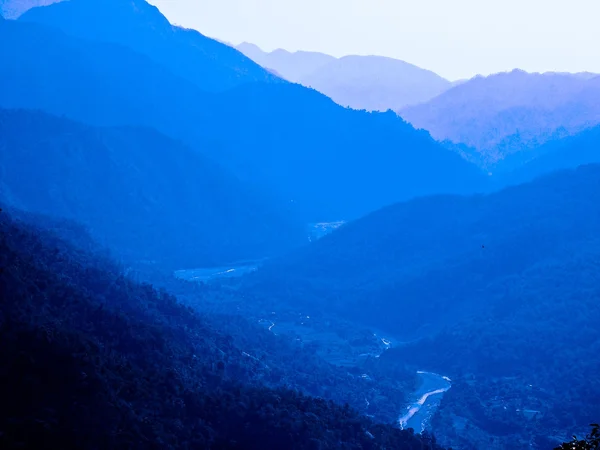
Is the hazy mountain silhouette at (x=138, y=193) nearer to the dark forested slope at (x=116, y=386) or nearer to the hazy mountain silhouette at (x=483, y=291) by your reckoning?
the hazy mountain silhouette at (x=483, y=291)

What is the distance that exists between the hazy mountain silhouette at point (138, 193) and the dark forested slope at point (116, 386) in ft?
248

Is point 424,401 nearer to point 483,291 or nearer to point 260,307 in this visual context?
point 483,291

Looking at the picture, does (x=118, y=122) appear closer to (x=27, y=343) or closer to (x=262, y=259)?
(x=262, y=259)

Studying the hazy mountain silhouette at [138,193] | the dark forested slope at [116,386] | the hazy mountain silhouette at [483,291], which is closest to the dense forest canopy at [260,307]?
the dark forested slope at [116,386]

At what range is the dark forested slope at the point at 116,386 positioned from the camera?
36469mm

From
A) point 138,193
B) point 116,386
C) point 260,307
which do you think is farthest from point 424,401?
point 138,193

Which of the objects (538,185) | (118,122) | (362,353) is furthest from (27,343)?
(118,122)

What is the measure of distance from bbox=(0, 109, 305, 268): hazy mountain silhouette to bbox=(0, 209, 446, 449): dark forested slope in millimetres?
75553

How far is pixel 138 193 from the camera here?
6644 inches

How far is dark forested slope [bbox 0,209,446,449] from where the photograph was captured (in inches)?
1436

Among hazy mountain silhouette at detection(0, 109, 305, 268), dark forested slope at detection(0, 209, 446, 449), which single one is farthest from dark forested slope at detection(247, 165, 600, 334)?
dark forested slope at detection(0, 209, 446, 449)

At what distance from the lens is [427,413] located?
8238 cm

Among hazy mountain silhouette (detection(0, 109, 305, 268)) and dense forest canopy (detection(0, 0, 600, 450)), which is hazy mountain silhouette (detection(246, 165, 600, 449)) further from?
hazy mountain silhouette (detection(0, 109, 305, 268))

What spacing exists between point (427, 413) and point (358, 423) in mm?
31386
